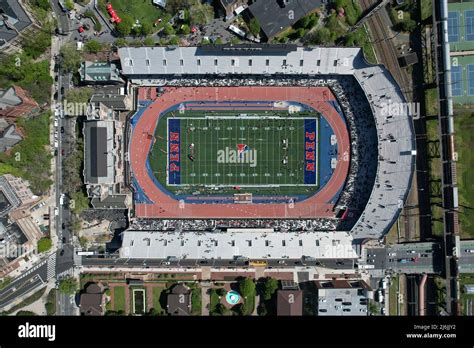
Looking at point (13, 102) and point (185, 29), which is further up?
point (185, 29)

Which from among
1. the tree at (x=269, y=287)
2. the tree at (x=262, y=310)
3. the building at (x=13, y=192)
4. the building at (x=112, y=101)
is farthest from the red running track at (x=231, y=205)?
the building at (x=13, y=192)

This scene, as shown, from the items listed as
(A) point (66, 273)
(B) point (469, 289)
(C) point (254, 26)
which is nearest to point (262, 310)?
(A) point (66, 273)

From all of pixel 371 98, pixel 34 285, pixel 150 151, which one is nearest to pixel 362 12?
pixel 371 98

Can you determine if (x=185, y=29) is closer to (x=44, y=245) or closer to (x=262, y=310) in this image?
(x=44, y=245)

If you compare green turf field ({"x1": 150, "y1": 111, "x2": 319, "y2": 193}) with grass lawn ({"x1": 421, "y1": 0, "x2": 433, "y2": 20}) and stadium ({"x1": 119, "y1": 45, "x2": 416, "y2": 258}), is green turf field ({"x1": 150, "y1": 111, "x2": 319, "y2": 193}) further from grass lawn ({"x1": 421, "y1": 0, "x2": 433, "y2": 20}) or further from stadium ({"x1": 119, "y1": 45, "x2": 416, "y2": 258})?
grass lawn ({"x1": 421, "y1": 0, "x2": 433, "y2": 20})

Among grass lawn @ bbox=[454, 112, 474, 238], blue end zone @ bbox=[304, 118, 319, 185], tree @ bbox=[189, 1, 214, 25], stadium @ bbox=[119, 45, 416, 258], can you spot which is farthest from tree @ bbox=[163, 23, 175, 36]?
grass lawn @ bbox=[454, 112, 474, 238]

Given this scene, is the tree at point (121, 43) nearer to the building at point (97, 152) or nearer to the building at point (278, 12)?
the building at point (97, 152)

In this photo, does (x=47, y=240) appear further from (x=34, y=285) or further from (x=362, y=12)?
(x=362, y=12)
